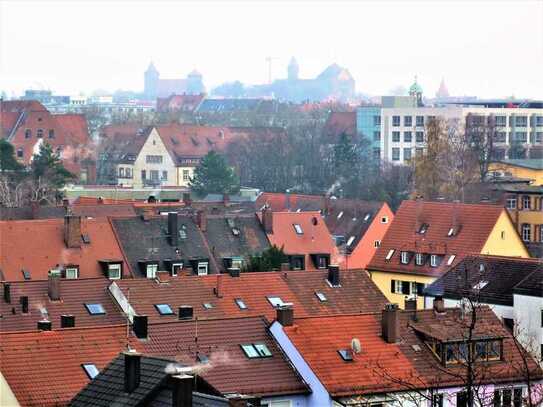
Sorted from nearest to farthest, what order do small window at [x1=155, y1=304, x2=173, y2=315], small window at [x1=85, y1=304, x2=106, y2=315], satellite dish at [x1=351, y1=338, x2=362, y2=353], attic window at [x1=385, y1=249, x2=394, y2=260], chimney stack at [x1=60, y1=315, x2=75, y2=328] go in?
satellite dish at [x1=351, y1=338, x2=362, y2=353]
chimney stack at [x1=60, y1=315, x2=75, y2=328]
small window at [x1=155, y1=304, x2=173, y2=315]
small window at [x1=85, y1=304, x2=106, y2=315]
attic window at [x1=385, y1=249, x2=394, y2=260]

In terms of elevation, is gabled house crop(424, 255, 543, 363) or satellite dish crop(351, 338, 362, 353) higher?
satellite dish crop(351, 338, 362, 353)

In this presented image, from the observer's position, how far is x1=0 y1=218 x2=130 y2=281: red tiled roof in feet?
162

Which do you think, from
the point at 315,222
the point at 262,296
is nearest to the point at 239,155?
the point at 315,222

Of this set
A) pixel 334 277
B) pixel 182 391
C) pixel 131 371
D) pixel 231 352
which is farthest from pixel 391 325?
pixel 182 391

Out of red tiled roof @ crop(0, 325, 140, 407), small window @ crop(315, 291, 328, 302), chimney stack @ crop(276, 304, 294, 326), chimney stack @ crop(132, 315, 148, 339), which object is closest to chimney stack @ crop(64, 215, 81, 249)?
small window @ crop(315, 291, 328, 302)

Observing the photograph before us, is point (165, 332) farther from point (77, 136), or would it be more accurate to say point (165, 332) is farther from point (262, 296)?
point (77, 136)

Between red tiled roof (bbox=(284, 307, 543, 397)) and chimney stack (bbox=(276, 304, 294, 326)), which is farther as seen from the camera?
chimney stack (bbox=(276, 304, 294, 326))

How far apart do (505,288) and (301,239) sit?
1569 centimetres

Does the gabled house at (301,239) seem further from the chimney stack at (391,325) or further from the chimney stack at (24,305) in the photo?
the chimney stack at (391,325)

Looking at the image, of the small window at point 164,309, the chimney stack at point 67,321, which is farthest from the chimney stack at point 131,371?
the small window at point 164,309

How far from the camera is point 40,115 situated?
12531 cm

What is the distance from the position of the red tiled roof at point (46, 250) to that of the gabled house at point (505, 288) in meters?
9.66

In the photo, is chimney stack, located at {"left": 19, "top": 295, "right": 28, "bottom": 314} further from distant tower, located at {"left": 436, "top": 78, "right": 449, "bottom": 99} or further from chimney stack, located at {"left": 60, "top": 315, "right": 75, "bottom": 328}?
distant tower, located at {"left": 436, "top": 78, "right": 449, "bottom": 99}

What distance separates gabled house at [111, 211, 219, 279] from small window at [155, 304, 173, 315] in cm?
1137
